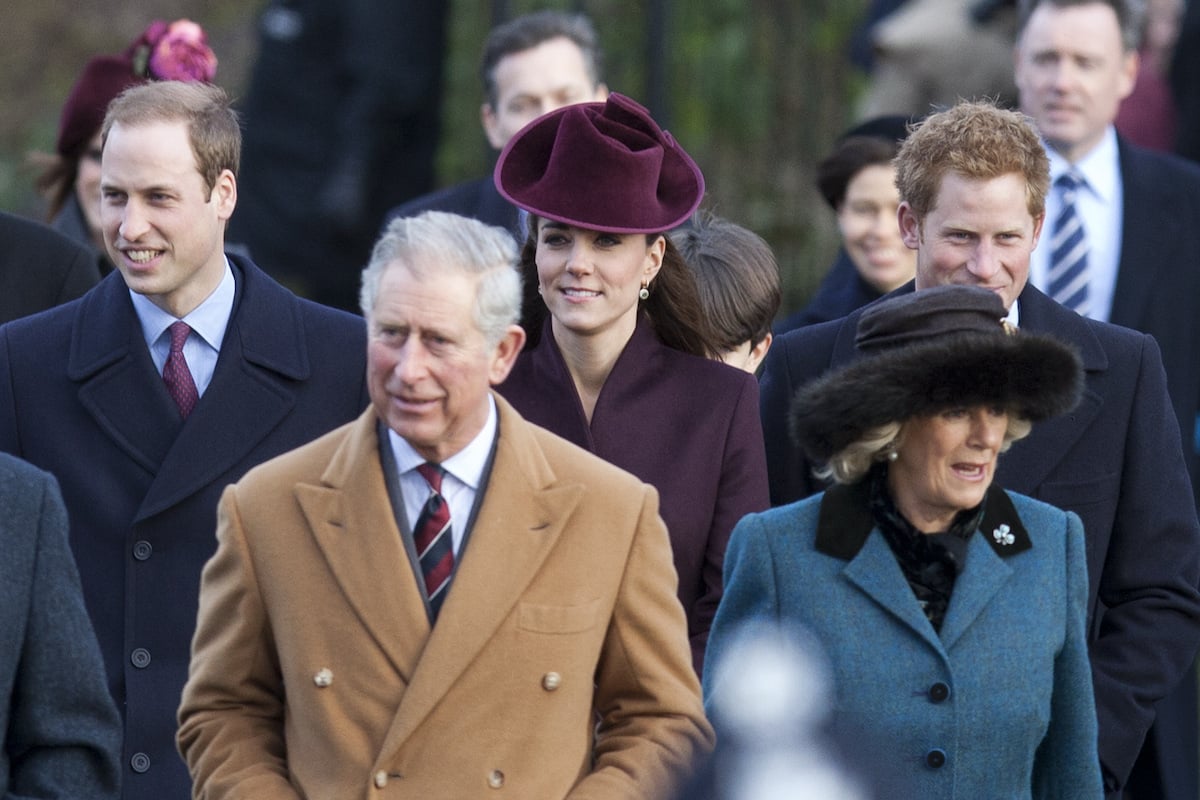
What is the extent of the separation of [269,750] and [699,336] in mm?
1553

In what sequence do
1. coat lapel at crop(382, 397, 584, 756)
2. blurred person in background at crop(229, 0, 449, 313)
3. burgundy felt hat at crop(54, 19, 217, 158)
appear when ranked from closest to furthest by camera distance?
coat lapel at crop(382, 397, 584, 756)
burgundy felt hat at crop(54, 19, 217, 158)
blurred person in background at crop(229, 0, 449, 313)

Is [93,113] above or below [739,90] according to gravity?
below

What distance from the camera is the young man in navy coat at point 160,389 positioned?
185 inches

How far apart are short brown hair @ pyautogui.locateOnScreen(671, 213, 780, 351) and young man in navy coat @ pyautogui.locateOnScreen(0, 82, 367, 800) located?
81cm

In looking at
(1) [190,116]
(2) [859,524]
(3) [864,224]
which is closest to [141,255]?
(1) [190,116]

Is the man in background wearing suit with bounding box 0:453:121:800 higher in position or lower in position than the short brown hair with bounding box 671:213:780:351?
lower

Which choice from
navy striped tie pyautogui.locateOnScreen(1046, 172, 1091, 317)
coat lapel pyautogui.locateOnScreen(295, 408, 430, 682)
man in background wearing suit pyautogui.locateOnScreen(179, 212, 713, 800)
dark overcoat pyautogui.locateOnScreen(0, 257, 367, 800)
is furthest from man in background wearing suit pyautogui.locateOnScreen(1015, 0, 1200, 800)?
coat lapel pyautogui.locateOnScreen(295, 408, 430, 682)

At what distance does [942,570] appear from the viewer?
411 cm

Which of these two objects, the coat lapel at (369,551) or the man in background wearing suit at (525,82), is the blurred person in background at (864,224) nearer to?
the man in background wearing suit at (525,82)

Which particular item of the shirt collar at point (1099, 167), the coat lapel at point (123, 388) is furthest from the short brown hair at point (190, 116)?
the shirt collar at point (1099, 167)

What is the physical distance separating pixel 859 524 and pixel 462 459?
2.34 feet

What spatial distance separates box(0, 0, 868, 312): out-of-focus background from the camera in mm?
8750

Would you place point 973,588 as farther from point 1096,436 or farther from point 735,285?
point 735,285

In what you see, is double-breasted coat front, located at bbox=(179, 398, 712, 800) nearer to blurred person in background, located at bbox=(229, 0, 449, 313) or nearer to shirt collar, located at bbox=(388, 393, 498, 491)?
shirt collar, located at bbox=(388, 393, 498, 491)
